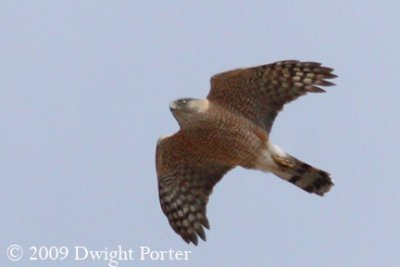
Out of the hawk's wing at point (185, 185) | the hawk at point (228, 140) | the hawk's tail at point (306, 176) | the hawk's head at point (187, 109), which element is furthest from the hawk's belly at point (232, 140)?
the hawk's tail at point (306, 176)

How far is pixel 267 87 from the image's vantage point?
72.4ft

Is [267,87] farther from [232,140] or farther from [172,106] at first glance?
[172,106]

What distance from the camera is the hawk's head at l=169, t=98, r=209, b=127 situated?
21641 mm

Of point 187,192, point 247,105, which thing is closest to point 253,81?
point 247,105

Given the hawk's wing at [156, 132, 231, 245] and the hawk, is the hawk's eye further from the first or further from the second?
the hawk's wing at [156, 132, 231, 245]

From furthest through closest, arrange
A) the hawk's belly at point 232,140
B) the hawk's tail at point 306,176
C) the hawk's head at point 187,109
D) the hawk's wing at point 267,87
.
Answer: the hawk's tail at point 306,176 < the hawk's wing at point 267,87 < the hawk's belly at point 232,140 < the hawk's head at point 187,109

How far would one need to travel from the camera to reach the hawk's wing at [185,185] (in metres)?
22.4

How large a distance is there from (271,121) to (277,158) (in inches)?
20.8

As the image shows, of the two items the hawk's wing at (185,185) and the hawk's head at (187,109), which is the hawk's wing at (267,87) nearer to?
the hawk's head at (187,109)

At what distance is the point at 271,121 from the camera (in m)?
22.2

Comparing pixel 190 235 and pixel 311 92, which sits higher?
pixel 311 92

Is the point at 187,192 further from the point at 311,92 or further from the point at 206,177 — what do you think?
the point at 311,92

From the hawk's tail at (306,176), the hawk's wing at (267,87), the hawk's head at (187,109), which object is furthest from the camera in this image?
the hawk's tail at (306,176)

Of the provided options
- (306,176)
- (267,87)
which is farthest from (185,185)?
(267,87)
